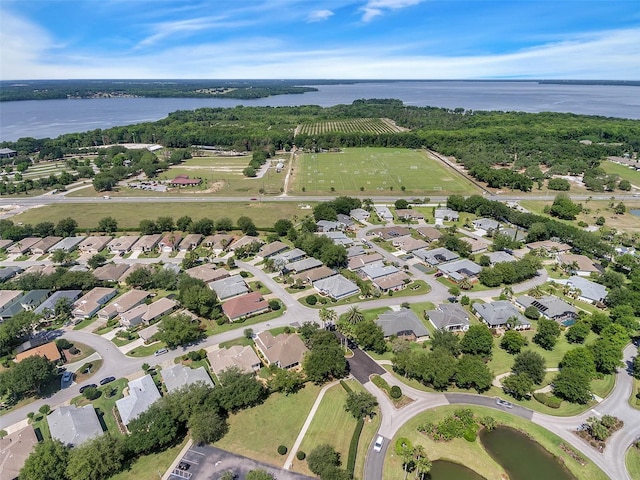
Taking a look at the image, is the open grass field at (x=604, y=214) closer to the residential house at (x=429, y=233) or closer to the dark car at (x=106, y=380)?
the residential house at (x=429, y=233)

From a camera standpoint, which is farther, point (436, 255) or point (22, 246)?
point (22, 246)

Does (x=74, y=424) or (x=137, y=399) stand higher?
(x=74, y=424)

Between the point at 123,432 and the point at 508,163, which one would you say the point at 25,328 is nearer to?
the point at 123,432

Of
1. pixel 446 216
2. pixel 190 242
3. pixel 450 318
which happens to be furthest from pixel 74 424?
pixel 446 216

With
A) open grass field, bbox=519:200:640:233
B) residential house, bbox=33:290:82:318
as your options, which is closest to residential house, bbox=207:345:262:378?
residential house, bbox=33:290:82:318

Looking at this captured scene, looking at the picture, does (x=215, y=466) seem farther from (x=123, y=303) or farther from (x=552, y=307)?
(x=552, y=307)

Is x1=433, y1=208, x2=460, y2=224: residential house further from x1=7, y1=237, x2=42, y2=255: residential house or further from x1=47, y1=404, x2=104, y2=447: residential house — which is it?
x1=7, y1=237, x2=42, y2=255: residential house

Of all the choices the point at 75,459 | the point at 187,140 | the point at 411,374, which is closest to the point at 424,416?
the point at 411,374
